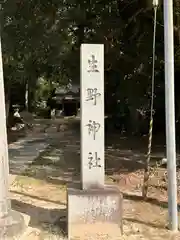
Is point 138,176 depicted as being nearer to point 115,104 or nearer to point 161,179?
point 161,179

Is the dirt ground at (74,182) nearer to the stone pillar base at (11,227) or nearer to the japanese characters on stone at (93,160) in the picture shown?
the stone pillar base at (11,227)

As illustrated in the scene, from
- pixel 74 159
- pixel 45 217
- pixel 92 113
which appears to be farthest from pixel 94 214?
pixel 74 159

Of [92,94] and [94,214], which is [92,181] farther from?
[92,94]

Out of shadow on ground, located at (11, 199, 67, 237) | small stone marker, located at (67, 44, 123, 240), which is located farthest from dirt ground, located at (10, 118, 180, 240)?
small stone marker, located at (67, 44, 123, 240)

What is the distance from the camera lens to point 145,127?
1750cm

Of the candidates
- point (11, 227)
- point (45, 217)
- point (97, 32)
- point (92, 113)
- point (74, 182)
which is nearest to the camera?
point (11, 227)

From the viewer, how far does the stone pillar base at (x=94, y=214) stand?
5277 millimetres

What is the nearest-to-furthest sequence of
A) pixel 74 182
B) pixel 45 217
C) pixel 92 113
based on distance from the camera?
1. pixel 92 113
2. pixel 45 217
3. pixel 74 182

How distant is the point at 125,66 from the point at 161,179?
18.8 ft

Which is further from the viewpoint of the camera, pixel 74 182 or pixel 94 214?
pixel 74 182

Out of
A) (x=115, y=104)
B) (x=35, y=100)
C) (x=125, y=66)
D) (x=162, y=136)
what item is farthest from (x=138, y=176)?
(x=35, y=100)

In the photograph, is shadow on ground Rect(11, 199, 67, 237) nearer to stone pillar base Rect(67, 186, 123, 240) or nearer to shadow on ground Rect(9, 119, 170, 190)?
stone pillar base Rect(67, 186, 123, 240)

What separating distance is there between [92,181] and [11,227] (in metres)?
1.19

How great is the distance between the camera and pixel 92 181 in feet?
17.7
